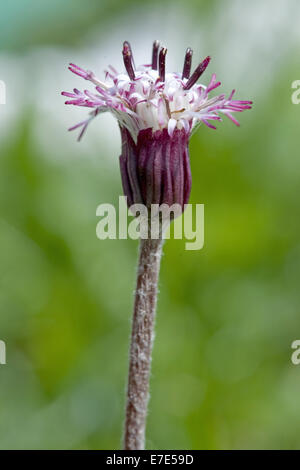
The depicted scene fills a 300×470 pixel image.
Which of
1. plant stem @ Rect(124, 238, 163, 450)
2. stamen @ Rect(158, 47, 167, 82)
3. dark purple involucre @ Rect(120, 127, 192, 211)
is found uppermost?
stamen @ Rect(158, 47, 167, 82)

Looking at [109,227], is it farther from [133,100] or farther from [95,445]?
[133,100]

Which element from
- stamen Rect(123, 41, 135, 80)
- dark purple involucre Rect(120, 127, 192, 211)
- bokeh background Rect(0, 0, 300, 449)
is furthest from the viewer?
bokeh background Rect(0, 0, 300, 449)

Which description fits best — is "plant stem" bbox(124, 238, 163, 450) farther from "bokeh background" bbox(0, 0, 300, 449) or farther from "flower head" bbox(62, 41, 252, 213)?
"bokeh background" bbox(0, 0, 300, 449)

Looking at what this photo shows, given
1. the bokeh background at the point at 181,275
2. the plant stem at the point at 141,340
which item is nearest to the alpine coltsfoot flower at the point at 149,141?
the plant stem at the point at 141,340

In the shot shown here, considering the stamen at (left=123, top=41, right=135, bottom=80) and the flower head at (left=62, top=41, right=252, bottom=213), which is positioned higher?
the stamen at (left=123, top=41, right=135, bottom=80)

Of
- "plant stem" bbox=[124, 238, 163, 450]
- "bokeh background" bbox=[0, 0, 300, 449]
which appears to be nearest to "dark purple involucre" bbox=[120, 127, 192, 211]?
"plant stem" bbox=[124, 238, 163, 450]

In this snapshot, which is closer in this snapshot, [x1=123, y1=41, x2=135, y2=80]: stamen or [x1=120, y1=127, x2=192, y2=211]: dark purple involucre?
[x1=120, y1=127, x2=192, y2=211]: dark purple involucre

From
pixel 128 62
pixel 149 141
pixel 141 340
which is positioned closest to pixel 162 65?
pixel 128 62

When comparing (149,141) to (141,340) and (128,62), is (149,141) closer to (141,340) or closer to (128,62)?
(128,62)
